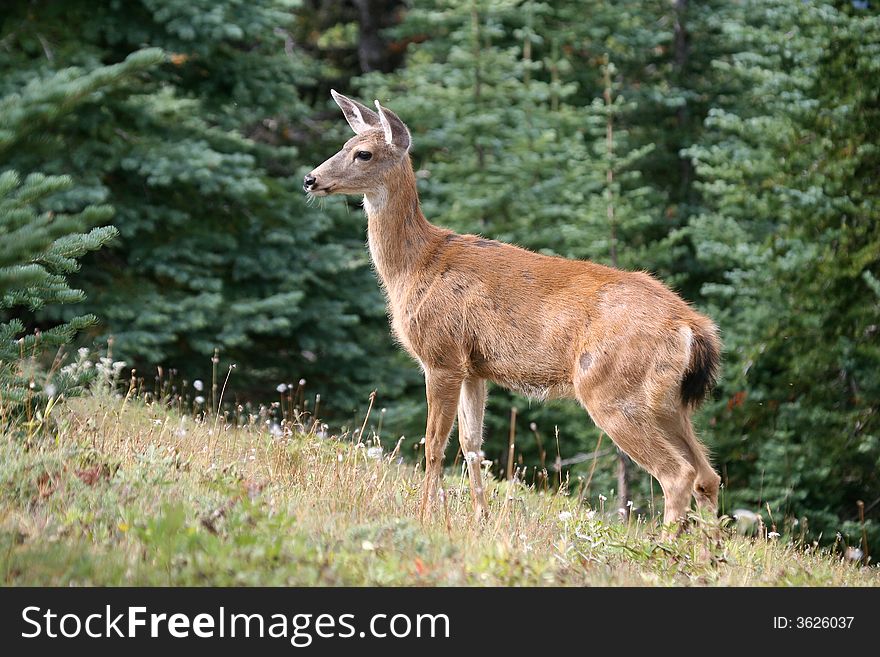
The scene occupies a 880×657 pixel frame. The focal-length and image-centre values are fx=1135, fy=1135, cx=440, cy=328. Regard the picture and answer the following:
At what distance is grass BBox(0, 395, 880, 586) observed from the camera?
180 inches

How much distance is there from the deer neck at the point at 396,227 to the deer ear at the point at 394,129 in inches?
6.3

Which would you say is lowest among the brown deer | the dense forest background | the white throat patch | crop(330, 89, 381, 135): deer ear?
the dense forest background

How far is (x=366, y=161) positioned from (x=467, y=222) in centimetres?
821

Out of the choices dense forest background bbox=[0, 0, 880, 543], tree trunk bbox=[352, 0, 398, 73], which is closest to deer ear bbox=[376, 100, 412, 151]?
dense forest background bbox=[0, 0, 880, 543]

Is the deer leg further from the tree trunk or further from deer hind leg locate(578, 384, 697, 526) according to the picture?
the tree trunk

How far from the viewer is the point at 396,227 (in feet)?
24.8

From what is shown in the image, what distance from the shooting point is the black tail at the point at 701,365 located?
661 centimetres

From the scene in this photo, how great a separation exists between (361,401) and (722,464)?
4.58 meters

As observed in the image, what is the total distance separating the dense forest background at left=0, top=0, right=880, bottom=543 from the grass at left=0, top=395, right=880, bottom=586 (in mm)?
3564

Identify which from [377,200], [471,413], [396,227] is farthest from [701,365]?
[377,200]

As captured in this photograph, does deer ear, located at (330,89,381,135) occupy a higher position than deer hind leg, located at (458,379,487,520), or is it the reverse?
deer ear, located at (330,89,381,135)

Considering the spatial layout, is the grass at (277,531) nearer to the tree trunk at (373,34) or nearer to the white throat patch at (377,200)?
the white throat patch at (377,200)

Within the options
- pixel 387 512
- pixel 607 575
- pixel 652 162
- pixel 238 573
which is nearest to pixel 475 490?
→ pixel 387 512

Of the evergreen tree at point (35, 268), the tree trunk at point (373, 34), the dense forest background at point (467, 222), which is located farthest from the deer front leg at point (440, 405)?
the tree trunk at point (373, 34)
